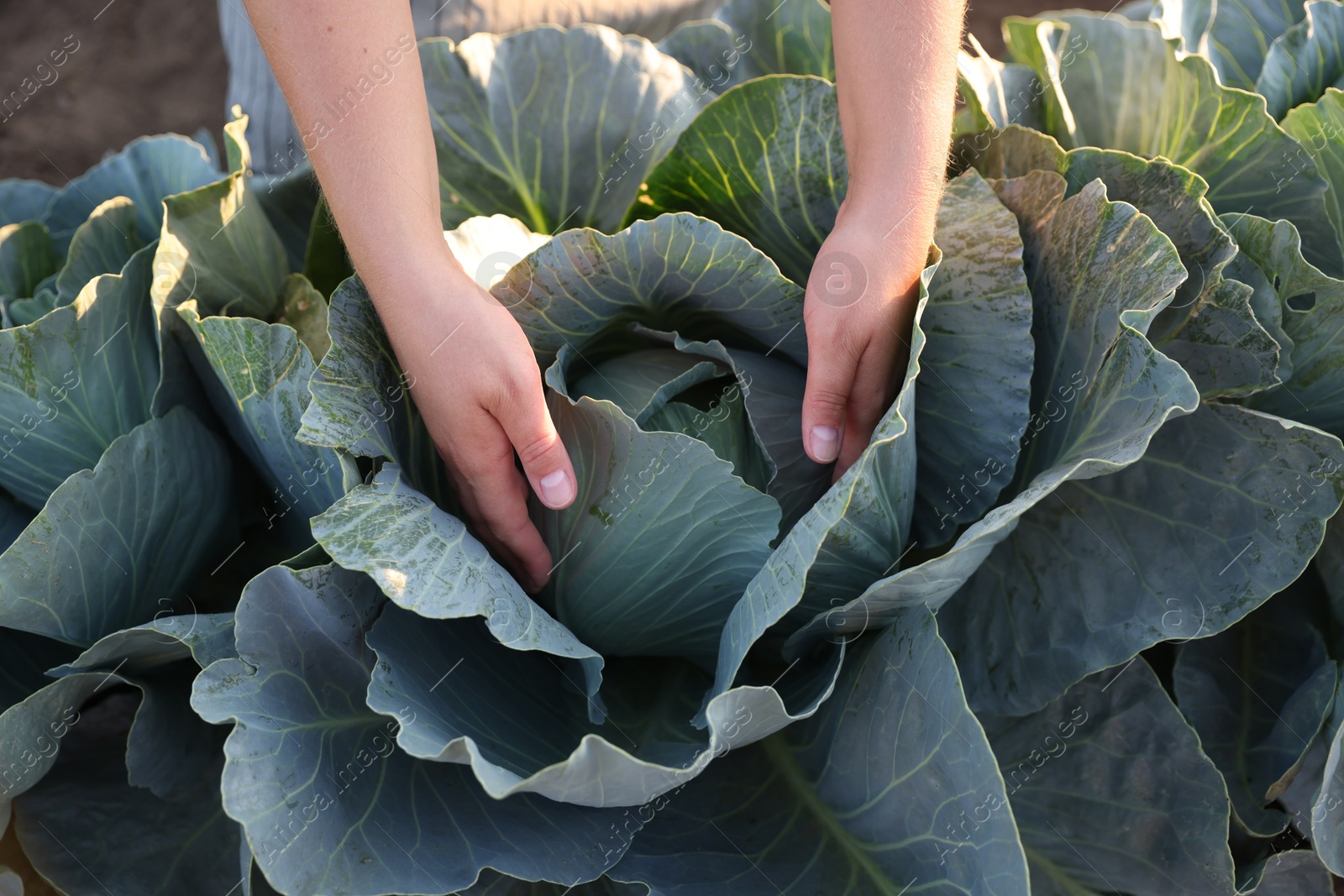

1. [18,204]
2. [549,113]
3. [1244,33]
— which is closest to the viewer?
[549,113]

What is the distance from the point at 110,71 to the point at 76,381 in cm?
334

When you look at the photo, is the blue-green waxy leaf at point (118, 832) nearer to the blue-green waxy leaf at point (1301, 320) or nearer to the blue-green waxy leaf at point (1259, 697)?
the blue-green waxy leaf at point (1259, 697)

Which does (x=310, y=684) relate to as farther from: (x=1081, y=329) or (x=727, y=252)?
(x=1081, y=329)

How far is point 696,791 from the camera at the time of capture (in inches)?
54.5

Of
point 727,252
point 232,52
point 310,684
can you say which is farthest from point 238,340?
point 232,52

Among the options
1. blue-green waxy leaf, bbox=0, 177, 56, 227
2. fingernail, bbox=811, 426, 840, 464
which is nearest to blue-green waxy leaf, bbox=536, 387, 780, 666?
fingernail, bbox=811, 426, 840, 464

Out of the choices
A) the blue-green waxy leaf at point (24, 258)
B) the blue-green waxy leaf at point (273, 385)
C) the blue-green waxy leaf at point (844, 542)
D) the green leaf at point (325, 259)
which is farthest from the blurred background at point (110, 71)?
the blue-green waxy leaf at point (844, 542)

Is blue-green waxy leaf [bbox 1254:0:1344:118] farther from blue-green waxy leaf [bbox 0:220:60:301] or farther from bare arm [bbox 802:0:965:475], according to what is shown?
blue-green waxy leaf [bbox 0:220:60:301]

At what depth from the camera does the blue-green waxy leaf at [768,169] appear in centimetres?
146

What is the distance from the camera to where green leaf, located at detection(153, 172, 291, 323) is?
1.49 meters

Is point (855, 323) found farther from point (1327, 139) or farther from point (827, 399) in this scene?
point (1327, 139)

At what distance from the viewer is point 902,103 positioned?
119cm

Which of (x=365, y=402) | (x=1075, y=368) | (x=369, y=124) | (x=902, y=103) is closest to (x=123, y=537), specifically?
(x=365, y=402)

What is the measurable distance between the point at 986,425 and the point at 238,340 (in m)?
1.04
